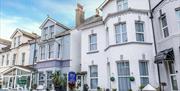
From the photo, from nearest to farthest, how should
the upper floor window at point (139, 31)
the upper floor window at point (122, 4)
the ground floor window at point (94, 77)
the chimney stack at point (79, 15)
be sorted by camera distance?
the upper floor window at point (139, 31)
the upper floor window at point (122, 4)
the ground floor window at point (94, 77)
the chimney stack at point (79, 15)

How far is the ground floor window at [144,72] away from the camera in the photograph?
1603cm

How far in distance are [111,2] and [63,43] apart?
817 cm

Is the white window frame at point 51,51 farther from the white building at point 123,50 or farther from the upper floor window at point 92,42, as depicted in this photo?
the white building at point 123,50

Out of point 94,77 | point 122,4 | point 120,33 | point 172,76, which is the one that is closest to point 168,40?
point 172,76

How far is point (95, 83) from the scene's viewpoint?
65.2 feet

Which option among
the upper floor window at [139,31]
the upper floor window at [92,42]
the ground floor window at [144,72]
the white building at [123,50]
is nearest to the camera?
the ground floor window at [144,72]

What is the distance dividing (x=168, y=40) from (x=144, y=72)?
345 centimetres

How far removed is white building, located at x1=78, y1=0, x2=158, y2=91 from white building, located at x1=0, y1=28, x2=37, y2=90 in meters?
10.7

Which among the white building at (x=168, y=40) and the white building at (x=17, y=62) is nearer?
the white building at (x=168, y=40)

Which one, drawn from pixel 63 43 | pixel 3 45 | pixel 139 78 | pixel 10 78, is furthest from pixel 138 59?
pixel 3 45

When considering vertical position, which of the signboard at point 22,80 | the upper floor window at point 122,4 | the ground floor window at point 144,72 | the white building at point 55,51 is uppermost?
the upper floor window at point 122,4

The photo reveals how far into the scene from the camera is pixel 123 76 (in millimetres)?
16531

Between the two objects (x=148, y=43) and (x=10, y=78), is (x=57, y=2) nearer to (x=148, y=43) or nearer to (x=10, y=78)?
(x=148, y=43)

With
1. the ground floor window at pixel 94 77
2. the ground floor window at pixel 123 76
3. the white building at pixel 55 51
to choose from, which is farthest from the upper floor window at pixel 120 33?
the white building at pixel 55 51
